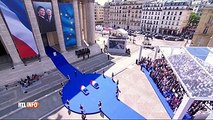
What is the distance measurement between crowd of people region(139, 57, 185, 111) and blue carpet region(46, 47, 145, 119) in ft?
16.9

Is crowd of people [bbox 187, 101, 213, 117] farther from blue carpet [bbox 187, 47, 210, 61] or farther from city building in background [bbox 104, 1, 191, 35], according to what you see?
city building in background [bbox 104, 1, 191, 35]

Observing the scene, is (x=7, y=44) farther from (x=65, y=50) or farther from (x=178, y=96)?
(x=178, y=96)

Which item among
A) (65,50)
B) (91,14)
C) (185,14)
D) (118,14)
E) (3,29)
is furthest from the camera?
→ (118,14)

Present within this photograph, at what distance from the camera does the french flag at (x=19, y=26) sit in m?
17.1

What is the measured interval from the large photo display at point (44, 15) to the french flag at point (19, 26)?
2.54 m

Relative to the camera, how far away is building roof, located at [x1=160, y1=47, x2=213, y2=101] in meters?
11.5

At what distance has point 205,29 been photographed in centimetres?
3053

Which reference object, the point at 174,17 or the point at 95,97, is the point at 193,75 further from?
the point at 174,17

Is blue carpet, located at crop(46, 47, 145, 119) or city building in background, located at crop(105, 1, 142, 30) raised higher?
city building in background, located at crop(105, 1, 142, 30)

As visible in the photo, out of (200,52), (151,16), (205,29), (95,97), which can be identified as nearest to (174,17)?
(151,16)

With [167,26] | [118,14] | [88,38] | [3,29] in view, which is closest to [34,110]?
[3,29]

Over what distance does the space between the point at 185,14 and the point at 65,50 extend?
173 ft

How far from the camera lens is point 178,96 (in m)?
15.6

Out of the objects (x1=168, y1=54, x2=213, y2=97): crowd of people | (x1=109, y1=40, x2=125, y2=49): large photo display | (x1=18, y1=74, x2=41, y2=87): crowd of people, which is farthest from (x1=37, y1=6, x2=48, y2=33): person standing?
(x1=168, y1=54, x2=213, y2=97): crowd of people
